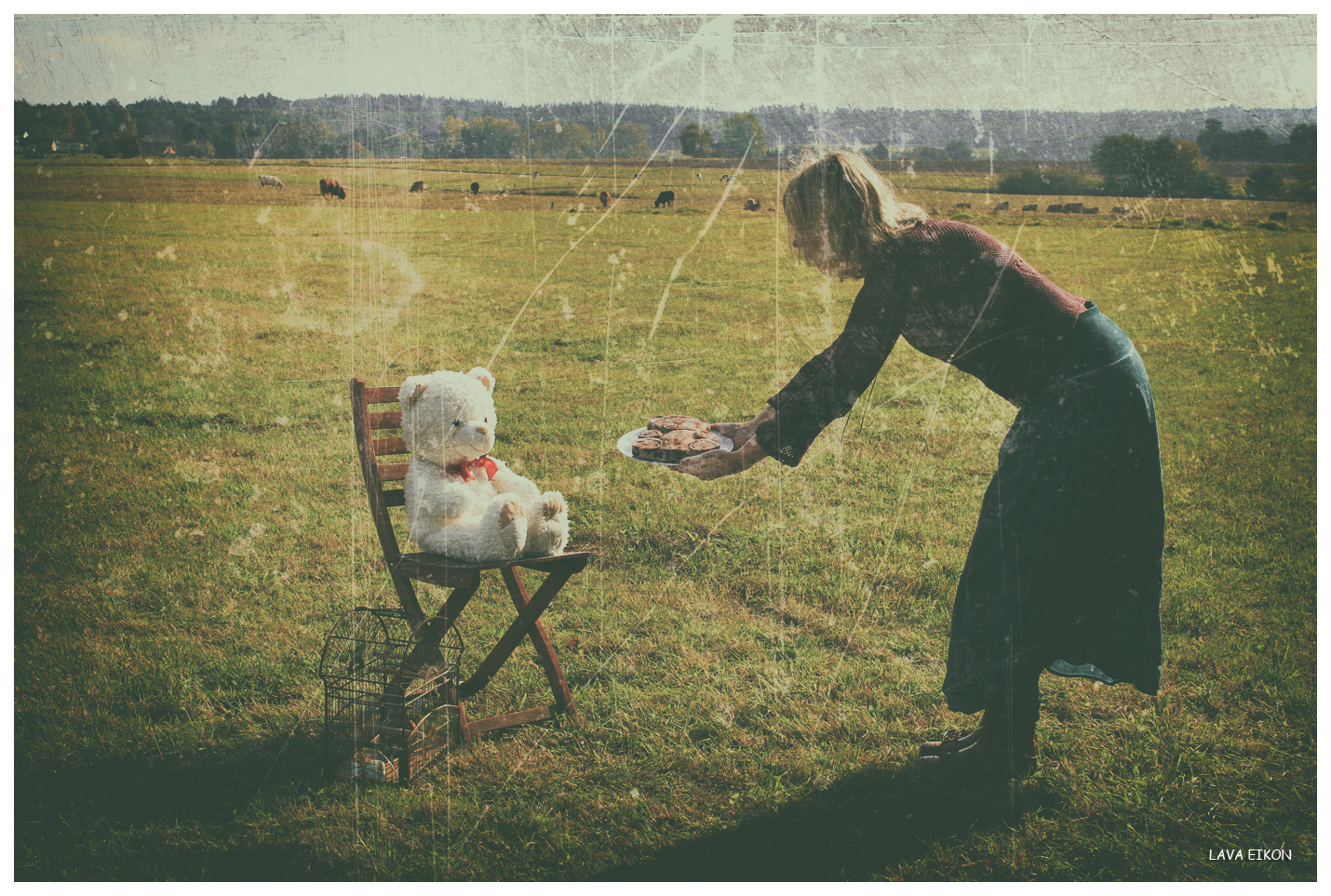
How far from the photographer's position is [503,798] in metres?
2.63

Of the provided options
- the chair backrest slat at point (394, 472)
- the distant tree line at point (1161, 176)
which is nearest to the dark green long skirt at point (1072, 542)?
the chair backrest slat at point (394, 472)

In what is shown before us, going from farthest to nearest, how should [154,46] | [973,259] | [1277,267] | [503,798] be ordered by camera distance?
[1277,267] < [154,46] < [503,798] < [973,259]

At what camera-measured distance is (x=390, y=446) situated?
2996 millimetres

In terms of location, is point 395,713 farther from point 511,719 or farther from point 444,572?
point 444,572

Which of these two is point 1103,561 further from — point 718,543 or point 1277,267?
point 1277,267

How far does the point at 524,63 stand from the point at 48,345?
5791 mm

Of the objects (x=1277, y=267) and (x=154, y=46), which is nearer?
(x=154, y=46)

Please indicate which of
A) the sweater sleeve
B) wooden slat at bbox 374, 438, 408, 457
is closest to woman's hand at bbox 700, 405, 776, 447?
the sweater sleeve

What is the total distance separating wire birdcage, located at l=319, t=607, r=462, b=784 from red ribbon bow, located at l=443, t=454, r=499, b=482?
524 mm

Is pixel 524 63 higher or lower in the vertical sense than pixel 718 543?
higher

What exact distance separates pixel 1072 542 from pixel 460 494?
2.00 m

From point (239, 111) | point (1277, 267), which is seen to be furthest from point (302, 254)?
point (1277, 267)

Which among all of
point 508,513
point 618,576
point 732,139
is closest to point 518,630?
point 508,513

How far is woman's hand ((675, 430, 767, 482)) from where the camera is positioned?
2.60 meters
